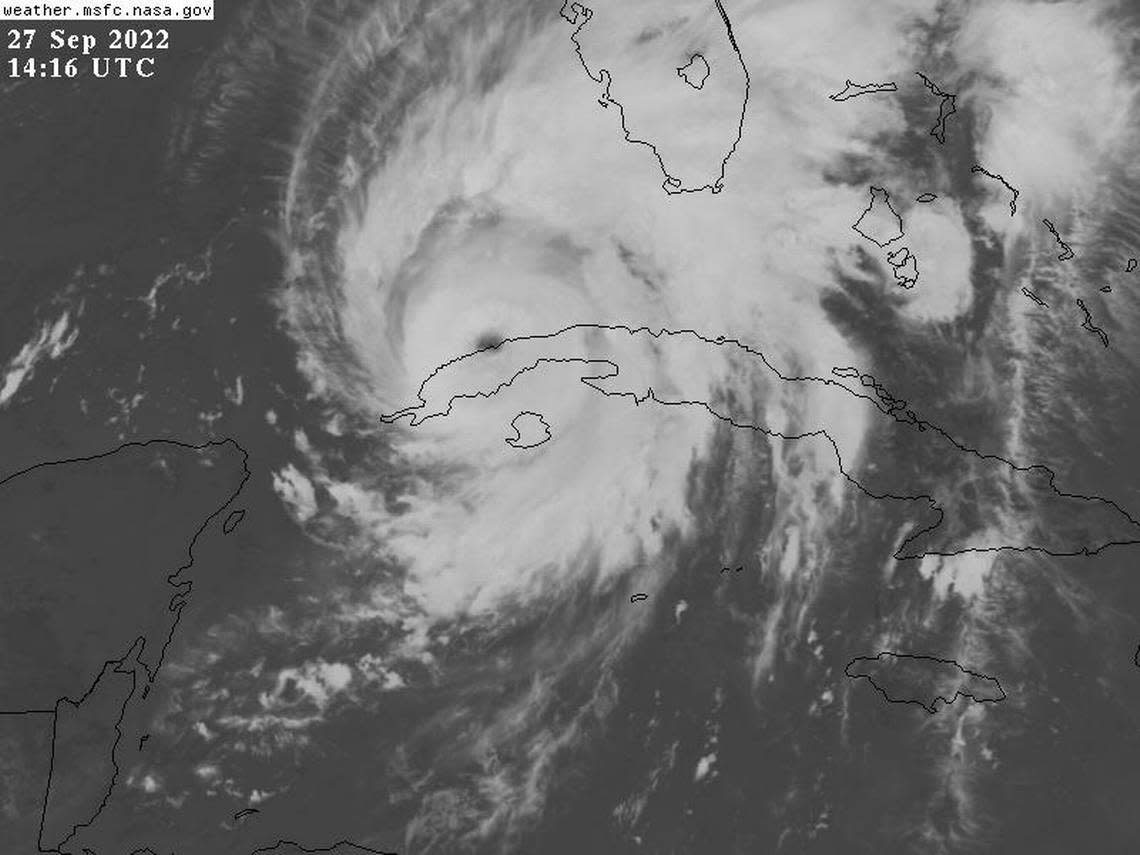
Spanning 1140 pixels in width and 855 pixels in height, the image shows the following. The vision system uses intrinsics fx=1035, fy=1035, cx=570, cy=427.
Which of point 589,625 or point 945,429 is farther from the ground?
point 945,429

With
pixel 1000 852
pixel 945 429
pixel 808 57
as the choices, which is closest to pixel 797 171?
pixel 808 57

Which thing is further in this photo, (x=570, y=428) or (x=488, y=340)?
(x=488, y=340)

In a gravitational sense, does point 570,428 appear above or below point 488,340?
below

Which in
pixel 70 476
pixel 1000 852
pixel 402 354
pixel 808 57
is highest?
pixel 808 57

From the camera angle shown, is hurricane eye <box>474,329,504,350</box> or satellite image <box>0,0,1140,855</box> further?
hurricane eye <box>474,329,504,350</box>

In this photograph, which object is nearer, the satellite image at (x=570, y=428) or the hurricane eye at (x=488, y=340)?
the satellite image at (x=570, y=428)

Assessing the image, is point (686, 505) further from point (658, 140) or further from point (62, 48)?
point (62, 48)
